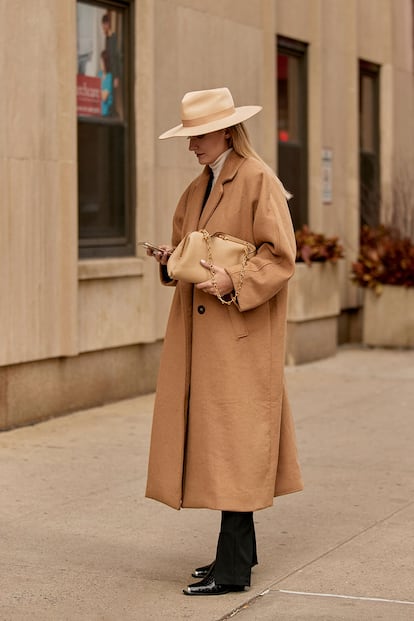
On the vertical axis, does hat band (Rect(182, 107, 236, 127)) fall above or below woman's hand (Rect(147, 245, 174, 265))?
above

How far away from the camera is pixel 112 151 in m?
11.4

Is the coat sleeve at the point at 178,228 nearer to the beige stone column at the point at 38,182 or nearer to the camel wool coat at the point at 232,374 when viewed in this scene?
the camel wool coat at the point at 232,374

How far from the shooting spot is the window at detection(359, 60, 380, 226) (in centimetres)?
1653

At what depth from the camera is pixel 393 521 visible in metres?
7.14

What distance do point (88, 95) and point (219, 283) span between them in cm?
573

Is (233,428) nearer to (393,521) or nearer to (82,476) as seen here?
(393,521)

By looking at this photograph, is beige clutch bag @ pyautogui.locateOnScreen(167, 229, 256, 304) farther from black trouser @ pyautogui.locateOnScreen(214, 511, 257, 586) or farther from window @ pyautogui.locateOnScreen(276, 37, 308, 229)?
window @ pyautogui.locateOnScreen(276, 37, 308, 229)

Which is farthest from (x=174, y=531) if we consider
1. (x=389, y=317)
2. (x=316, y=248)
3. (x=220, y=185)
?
(x=389, y=317)

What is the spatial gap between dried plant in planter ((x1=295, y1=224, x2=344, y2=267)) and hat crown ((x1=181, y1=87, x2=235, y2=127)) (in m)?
8.08

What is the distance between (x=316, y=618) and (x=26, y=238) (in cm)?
500

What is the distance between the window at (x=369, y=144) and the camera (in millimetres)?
16531

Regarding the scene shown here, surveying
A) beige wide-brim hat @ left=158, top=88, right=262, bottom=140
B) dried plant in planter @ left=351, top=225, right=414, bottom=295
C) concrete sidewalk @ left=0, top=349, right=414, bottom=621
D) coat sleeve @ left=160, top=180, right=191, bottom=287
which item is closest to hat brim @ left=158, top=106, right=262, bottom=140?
beige wide-brim hat @ left=158, top=88, right=262, bottom=140

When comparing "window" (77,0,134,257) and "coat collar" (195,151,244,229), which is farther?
"window" (77,0,134,257)

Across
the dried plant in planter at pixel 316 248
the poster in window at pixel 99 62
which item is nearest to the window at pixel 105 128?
the poster in window at pixel 99 62
